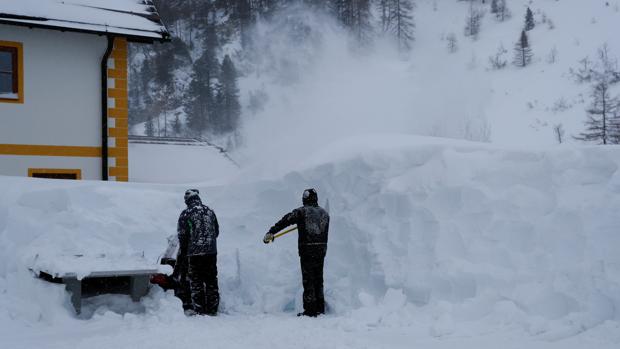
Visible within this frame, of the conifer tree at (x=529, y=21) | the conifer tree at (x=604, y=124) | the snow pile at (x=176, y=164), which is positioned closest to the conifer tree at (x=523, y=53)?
the conifer tree at (x=529, y=21)

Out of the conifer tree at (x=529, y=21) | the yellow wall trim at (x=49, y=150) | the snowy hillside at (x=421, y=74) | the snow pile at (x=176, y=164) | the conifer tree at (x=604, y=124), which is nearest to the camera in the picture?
the yellow wall trim at (x=49, y=150)

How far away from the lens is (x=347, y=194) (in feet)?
27.9

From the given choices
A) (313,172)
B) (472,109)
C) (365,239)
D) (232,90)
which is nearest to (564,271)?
(365,239)

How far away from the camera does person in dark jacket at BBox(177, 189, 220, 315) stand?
23.9 feet

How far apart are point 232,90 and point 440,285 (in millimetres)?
34442

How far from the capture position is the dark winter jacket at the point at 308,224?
7379 mm

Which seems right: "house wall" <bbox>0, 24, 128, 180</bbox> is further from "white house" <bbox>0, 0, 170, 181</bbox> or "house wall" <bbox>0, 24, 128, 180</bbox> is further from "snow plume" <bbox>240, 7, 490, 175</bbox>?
"snow plume" <bbox>240, 7, 490, 175</bbox>

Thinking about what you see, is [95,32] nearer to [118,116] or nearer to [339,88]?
[118,116]

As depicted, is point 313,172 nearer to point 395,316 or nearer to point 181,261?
point 181,261

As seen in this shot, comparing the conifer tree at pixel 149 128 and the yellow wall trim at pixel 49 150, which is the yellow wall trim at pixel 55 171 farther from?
the conifer tree at pixel 149 128

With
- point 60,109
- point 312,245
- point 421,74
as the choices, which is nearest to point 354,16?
point 421,74

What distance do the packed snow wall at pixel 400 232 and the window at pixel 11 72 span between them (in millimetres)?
2988

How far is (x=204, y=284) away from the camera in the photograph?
24.5 feet

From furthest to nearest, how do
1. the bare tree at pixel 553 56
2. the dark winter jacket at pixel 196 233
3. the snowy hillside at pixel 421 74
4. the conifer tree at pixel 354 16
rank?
the conifer tree at pixel 354 16, the bare tree at pixel 553 56, the snowy hillside at pixel 421 74, the dark winter jacket at pixel 196 233
